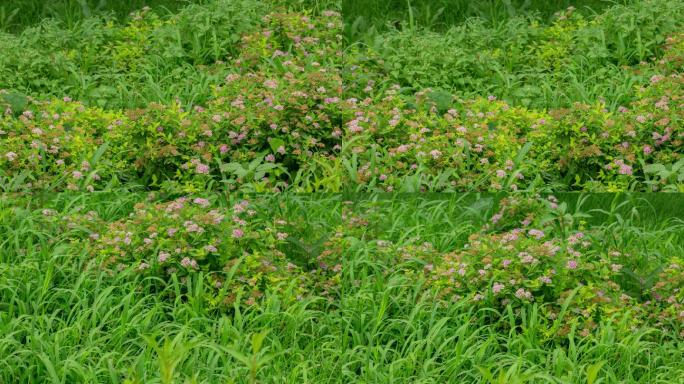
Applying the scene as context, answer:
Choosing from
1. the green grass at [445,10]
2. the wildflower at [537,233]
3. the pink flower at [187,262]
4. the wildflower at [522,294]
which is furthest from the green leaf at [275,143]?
the green grass at [445,10]

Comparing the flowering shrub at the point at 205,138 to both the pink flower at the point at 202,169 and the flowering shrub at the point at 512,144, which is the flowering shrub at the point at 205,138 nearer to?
the pink flower at the point at 202,169

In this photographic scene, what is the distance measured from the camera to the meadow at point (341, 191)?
16.3ft

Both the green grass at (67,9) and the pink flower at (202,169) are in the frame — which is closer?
the pink flower at (202,169)

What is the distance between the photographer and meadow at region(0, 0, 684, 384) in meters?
4.97

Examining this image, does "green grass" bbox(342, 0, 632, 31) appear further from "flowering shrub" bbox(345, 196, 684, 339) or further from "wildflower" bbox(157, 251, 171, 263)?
"wildflower" bbox(157, 251, 171, 263)

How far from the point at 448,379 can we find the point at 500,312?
64cm

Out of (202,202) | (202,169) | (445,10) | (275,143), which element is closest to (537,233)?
(202,202)

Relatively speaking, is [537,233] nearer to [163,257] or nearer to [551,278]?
[551,278]

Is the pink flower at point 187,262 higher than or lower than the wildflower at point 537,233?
higher

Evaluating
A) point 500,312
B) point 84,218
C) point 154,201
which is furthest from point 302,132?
point 500,312

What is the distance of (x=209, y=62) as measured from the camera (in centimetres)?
835

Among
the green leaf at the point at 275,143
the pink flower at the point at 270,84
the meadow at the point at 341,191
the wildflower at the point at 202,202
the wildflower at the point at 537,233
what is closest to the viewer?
the meadow at the point at 341,191

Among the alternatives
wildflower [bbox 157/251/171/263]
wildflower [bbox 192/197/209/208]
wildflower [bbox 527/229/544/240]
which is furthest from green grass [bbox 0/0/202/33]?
wildflower [bbox 527/229/544/240]

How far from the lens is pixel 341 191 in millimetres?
6590
